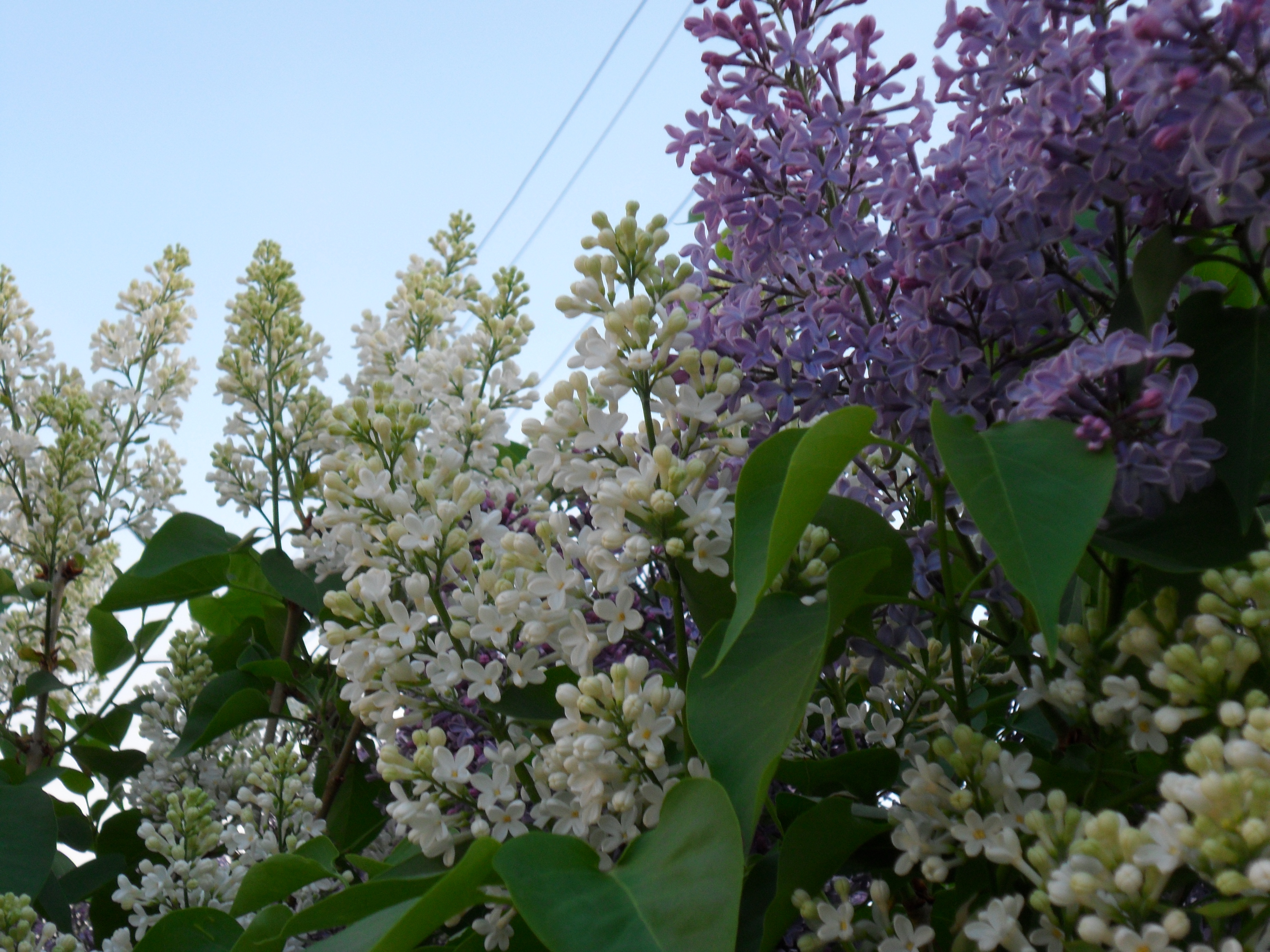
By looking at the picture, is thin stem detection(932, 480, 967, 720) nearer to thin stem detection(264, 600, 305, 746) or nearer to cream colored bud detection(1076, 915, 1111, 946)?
cream colored bud detection(1076, 915, 1111, 946)

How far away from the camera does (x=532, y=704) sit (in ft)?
2.15

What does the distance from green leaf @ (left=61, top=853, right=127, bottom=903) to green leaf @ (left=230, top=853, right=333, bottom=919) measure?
1.63 feet

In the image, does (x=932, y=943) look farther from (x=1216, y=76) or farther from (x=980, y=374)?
(x=1216, y=76)

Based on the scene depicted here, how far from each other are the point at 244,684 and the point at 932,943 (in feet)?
2.68

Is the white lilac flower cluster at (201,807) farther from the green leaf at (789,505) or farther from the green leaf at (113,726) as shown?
the green leaf at (789,505)

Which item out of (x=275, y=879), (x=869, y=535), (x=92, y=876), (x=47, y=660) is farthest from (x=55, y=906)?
(x=869, y=535)

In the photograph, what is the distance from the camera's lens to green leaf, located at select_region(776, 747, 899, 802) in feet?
1.98

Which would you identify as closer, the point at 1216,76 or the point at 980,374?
the point at 1216,76

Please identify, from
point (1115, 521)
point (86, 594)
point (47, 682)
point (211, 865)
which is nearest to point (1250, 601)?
point (1115, 521)

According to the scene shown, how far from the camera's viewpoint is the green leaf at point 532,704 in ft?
2.10

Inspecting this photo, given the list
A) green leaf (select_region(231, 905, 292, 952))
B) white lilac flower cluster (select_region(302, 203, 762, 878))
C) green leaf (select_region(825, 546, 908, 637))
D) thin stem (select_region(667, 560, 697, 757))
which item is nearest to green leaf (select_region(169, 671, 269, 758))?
white lilac flower cluster (select_region(302, 203, 762, 878))

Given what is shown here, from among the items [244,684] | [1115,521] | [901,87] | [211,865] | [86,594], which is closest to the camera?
[1115,521]

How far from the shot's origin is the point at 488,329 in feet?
4.08

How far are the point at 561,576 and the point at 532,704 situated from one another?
104 millimetres
